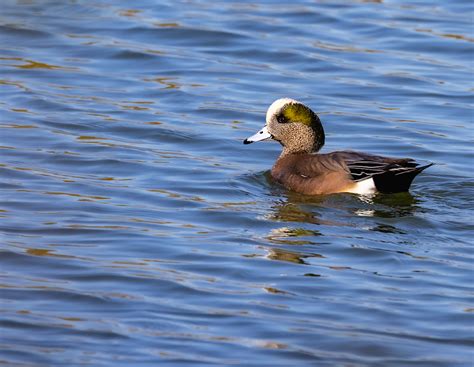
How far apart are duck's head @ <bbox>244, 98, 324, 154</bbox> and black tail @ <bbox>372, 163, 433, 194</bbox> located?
0.90 meters

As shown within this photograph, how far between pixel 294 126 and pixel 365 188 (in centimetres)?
95

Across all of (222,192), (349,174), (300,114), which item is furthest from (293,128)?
(222,192)

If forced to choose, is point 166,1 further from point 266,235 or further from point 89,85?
point 266,235

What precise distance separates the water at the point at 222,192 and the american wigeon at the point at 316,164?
12 cm

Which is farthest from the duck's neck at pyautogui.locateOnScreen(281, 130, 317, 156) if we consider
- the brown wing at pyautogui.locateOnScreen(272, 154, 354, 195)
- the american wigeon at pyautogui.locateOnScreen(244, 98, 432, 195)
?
the brown wing at pyautogui.locateOnScreen(272, 154, 354, 195)

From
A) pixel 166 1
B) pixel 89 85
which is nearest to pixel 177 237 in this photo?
pixel 89 85

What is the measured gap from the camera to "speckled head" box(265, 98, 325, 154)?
9.47m

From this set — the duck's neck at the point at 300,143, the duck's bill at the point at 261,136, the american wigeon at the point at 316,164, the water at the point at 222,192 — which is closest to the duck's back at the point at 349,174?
the american wigeon at the point at 316,164

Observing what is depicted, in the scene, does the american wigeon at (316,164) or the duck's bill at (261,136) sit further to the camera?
the duck's bill at (261,136)

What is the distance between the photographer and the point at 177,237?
7590mm

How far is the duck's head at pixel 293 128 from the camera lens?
9469 millimetres

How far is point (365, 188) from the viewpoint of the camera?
879 cm

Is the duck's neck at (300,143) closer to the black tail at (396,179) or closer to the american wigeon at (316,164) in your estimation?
the american wigeon at (316,164)

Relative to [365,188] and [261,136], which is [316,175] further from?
[261,136]
